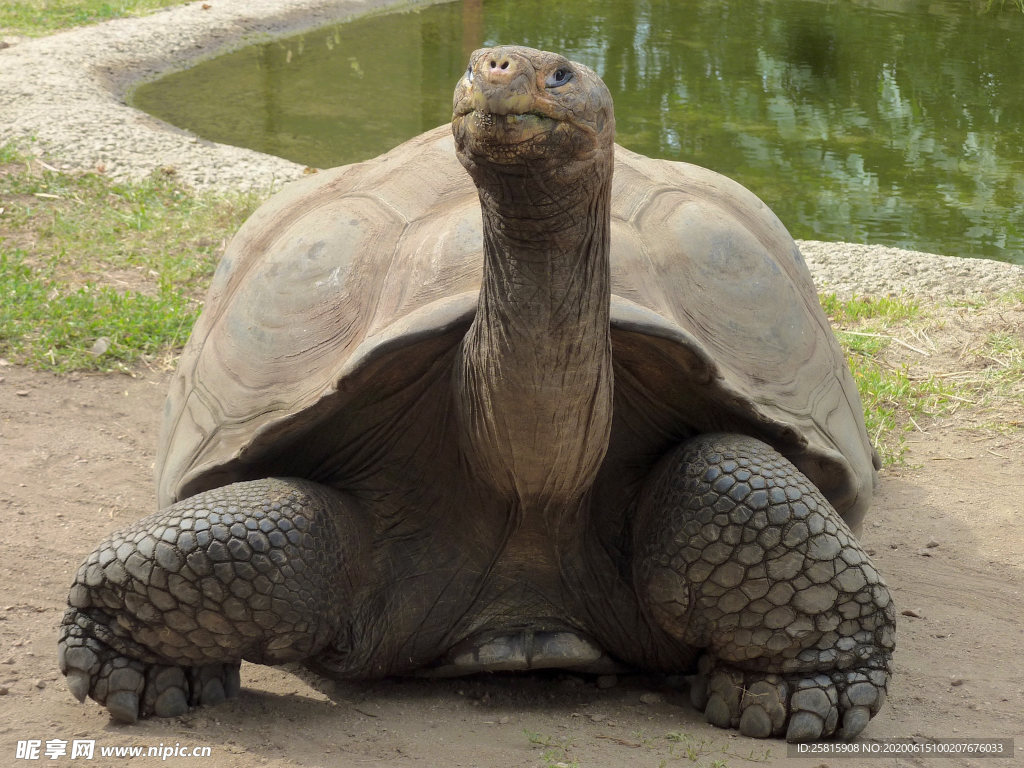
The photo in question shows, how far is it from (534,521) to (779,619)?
1.91 feet

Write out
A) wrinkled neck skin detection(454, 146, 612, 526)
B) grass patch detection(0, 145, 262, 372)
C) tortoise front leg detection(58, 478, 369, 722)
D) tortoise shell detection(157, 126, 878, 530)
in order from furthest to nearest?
grass patch detection(0, 145, 262, 372), tortoise shell detection(157, 126, 878, 530), tortoise front leg detection(58, 478, 369, 722), wrinkled neck skin detection(454, 146, 612, 526)

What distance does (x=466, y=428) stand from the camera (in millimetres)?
2385

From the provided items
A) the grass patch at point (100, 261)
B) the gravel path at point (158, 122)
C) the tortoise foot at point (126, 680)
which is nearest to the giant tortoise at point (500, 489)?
the tortoise foot at point (126, 680)

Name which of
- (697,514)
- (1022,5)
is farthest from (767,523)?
(1022,5)

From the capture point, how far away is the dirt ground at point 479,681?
230 centimetres

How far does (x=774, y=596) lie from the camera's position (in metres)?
2.45

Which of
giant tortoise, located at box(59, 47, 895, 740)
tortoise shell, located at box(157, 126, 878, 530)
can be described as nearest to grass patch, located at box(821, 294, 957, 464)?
tortoise shell, located at box(157, 126, 878, 530)

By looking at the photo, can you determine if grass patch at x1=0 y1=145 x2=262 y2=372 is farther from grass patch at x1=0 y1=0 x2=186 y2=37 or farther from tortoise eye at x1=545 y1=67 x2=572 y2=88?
grass patch at x1=0 y1=0 x2=186 y2=37

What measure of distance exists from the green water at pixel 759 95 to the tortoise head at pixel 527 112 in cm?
591

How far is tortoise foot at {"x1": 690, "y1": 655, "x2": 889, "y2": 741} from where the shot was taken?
2428 mm

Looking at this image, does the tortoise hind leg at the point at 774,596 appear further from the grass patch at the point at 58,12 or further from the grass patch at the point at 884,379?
the grass patch at the point at 58,12

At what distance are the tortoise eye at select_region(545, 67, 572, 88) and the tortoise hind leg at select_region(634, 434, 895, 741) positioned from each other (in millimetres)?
1054

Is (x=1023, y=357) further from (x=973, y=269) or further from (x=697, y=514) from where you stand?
(x=697, y=514)

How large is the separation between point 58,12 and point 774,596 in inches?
457
